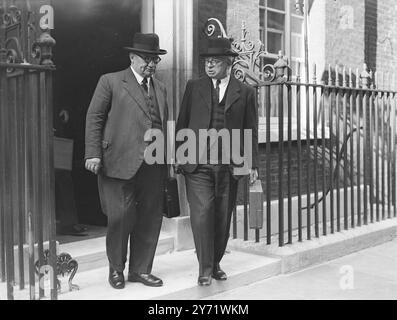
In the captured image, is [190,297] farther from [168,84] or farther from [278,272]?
[168,84]

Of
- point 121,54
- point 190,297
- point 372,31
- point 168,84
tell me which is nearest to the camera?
point 190,297

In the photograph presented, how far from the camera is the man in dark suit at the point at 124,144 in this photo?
14.7ft

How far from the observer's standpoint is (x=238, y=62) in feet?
20.2

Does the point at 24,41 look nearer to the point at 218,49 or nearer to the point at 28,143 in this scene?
the point at 28,143

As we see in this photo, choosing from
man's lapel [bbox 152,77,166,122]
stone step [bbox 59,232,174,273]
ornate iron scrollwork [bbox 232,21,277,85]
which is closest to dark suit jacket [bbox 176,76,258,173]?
man's lapel [bbox 152,77,166,122]

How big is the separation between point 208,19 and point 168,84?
0.92 metres

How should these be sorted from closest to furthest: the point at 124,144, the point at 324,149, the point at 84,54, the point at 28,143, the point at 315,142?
the point at 28,143, the point at 124,144, the point at 315,142, the point at 324,149, the point at 84,54

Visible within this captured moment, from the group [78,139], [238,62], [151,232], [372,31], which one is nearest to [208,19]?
[238,62]

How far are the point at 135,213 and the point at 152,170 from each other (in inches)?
14.4

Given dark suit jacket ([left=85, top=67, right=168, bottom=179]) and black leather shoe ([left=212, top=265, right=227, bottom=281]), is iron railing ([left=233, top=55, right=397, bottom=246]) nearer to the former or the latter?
black leather shoe ([left=212, top=265, right=227, bottom=281])

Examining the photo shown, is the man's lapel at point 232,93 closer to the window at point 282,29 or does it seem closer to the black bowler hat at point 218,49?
the black bowler hat at point 218,49

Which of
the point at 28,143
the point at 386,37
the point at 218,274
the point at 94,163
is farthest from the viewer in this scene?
the point at 386,37

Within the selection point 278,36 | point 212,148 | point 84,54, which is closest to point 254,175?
point 212,148

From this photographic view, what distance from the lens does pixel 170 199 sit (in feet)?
15.8
